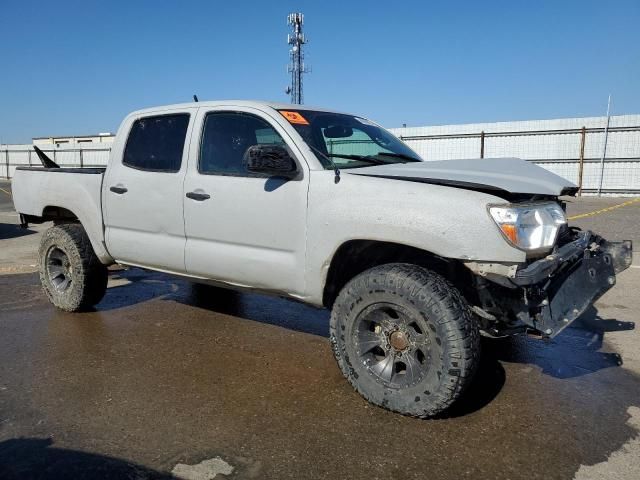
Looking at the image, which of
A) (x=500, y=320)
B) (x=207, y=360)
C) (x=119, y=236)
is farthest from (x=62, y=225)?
(x=500, y=320)

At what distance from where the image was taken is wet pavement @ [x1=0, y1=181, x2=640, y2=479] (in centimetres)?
266

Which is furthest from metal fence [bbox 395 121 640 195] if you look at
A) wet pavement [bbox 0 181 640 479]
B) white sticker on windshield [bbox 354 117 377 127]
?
white sticker on windshield [bbox 354 117 377 127]

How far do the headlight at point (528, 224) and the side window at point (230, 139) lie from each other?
1.71 meters

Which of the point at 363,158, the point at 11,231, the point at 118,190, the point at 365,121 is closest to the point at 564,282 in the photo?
the point at 363,158

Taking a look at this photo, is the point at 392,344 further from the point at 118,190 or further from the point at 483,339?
the point at 118,190

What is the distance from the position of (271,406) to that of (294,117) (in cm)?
207

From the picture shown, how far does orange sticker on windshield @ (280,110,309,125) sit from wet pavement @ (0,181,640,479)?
6.07 ft

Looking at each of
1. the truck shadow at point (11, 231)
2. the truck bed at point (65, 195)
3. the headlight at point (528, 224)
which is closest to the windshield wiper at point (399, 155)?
the headlight at point (528, 224)

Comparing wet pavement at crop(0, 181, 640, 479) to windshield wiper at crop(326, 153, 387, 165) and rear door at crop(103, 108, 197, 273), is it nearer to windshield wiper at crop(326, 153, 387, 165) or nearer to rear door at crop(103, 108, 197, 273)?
rear door at crop(103, 108, 197, 273)

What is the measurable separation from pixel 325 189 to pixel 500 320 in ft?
4.46

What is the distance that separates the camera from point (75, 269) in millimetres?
5062

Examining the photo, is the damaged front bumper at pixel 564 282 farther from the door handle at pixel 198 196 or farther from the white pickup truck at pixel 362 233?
the door handle at pixel 198 196

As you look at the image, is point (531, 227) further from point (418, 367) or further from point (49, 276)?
point (49, 276)

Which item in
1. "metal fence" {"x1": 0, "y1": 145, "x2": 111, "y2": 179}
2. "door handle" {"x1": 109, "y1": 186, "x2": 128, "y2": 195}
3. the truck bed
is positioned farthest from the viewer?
"metal fence" {"x1": 0, "y1": 145, "x2": 111, "y2": 179}
